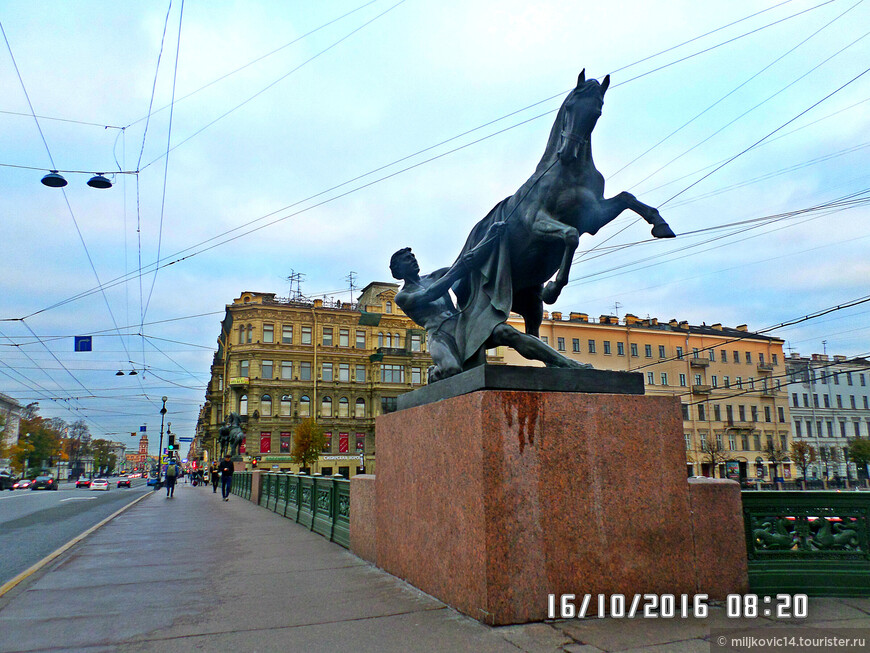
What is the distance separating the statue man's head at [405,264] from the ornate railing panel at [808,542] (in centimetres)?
373

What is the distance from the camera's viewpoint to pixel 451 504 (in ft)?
15.5

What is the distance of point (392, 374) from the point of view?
60750 millimetres

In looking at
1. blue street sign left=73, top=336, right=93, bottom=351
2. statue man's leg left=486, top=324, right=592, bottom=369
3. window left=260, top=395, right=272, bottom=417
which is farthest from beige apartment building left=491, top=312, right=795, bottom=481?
statue man's leg left=486, top=324, right=592, bottom=369

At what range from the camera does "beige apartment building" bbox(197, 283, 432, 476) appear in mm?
55250

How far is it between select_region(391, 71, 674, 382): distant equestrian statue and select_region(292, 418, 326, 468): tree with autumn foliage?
46.0m

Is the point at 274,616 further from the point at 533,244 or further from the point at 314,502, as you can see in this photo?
the point at 314,502

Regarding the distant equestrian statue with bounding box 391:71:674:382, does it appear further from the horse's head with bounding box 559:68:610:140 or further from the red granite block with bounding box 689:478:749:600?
the red granite block with bounding box 689:478:749:600

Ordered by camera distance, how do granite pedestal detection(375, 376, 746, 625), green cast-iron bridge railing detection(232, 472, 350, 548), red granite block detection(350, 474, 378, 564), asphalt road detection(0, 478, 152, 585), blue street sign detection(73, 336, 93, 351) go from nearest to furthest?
granite pedestal detection(375, 376, 746, 625)
red granite block detection(350, 474, 378, 564)
asphalt road detection(0, 478, 152, 585)
green cast-iron bridge railing detection(232, 472, 350, 548)
blue street sign detection(73, 336, 93, 351)

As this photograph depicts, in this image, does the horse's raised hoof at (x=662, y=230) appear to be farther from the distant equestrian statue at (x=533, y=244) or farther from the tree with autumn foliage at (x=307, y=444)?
the tree with autumn foliage at (x=307, y=444)

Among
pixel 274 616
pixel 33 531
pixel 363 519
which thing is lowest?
pixel 33 531

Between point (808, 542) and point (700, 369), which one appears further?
point (700, 369)

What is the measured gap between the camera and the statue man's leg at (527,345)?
517 centimetres
